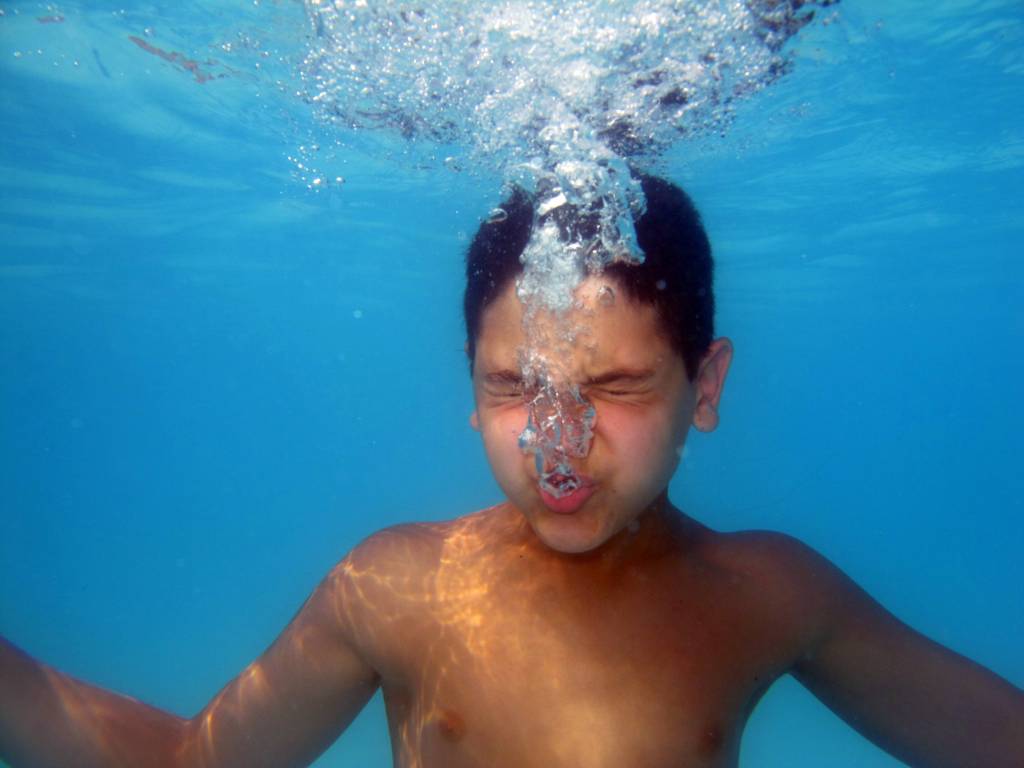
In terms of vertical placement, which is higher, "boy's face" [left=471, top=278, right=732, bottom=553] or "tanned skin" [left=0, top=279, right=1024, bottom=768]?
"boy's face" [left=471, top=278, right=732, bottom=553]

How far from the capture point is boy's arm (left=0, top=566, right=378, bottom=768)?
8.25ft

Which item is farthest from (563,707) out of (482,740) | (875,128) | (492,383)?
(875,128)

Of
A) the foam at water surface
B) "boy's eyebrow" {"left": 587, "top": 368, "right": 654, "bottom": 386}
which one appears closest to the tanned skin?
"boy's eyebrow" {"left": 587, "top": 368, "right": 654, "bottom": 386}

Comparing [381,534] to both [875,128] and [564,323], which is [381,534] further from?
[875,128]

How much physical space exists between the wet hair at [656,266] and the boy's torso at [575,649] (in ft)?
2.82

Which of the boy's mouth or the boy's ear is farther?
the boy's ear

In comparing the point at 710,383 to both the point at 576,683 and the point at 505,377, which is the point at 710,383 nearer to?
the point at 505,377

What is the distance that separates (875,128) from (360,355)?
156ft

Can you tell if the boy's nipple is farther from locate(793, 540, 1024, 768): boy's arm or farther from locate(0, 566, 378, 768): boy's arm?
locate(793, 540, 1024, 768): boy's arm

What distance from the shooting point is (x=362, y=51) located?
8.19 m

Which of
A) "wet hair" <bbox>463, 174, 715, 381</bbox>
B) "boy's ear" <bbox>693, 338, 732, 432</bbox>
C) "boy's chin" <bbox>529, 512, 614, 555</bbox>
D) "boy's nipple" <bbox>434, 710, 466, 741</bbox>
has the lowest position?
"boy's nipple" <bbox>434, 710, 466, 741</bbox>

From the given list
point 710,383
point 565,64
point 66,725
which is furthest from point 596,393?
point 565,64

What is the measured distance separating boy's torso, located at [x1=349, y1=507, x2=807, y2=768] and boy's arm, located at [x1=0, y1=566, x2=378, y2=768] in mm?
137

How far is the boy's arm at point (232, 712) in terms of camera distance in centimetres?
252
